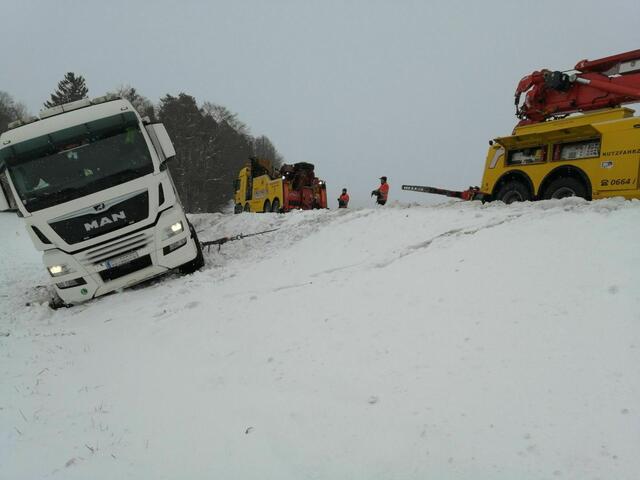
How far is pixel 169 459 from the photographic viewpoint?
2607 mm

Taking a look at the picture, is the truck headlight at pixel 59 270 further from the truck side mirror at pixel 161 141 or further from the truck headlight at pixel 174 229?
the truck side mirror at pixel 161 141

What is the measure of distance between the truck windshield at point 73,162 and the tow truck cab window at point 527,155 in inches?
290

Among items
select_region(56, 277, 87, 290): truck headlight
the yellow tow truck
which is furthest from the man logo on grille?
the yellow tow truck

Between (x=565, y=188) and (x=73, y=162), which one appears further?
(x=565, y=188)

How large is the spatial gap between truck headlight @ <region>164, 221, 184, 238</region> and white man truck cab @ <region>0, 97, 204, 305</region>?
2 cm

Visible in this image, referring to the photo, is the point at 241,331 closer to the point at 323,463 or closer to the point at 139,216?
the point at 323,463

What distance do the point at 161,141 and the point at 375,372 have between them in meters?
6.02

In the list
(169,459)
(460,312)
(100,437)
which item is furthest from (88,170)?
(460,312)

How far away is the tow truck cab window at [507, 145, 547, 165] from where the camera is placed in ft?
26.3

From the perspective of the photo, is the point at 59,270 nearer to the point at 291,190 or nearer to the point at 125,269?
the point at 125,269

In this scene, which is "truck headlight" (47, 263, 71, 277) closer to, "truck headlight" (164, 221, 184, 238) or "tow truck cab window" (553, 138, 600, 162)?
"truck headlight" (164, 221, 184, 238)

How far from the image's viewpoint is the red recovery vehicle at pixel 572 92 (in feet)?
25.3

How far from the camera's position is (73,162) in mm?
6754

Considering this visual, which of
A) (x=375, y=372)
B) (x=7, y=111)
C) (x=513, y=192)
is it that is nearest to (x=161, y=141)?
(x=375, y=372)
